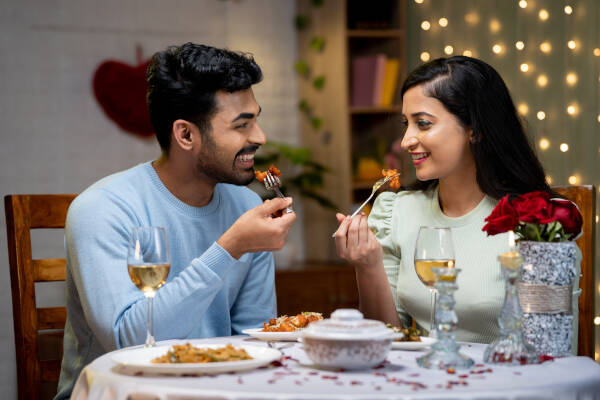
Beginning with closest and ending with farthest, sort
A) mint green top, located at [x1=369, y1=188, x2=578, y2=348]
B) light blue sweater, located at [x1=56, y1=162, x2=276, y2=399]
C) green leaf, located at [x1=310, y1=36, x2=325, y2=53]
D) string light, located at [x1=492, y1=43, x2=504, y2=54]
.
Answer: light blue sweater, located at [x1=56, y1=162, x2=276, y2=399], mint green top, located at [x1=369, y1=188, x2=578, y2=348], string light, located at [x1=492, y1=43, x2=504, y2=54], green leaf, located at [x1=310, y1=36, x2=325, y2=53]

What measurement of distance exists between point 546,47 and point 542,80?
14 centimetres

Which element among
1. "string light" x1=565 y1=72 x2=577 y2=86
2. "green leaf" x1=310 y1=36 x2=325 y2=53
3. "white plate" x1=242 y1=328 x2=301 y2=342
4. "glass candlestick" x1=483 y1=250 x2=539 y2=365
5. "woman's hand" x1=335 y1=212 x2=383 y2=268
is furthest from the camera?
"green leaf" x1=310 y1=36 x2=325 y2=53

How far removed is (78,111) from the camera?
4027 millimetres

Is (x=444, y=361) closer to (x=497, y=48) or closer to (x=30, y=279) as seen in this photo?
(x=30, y=279)

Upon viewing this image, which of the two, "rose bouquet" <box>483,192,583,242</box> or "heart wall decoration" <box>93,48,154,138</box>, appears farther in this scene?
"heart wall decoration" <box>93,48,154,138</box>

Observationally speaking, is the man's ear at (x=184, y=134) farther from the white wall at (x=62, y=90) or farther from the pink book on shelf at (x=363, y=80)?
the pink book on shelf at (x=363, y=80)

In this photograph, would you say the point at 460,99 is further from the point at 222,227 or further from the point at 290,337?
the point at 290,337

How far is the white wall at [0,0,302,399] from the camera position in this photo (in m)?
3.88

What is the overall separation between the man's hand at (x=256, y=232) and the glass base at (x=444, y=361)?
55 centimetres

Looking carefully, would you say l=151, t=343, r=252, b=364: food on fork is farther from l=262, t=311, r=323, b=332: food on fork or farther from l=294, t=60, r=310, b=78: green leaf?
l=294, t=60, r=310, b=78: green leaf

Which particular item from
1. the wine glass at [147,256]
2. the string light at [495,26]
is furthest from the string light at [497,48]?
the wine glass at [147,256]

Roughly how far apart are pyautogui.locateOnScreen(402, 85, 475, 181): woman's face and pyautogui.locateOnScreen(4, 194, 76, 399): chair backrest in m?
1.07

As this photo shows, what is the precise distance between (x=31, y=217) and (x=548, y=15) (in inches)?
90.4

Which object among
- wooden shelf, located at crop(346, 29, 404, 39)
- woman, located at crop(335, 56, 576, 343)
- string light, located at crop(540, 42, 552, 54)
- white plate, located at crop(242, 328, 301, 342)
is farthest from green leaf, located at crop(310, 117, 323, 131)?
white plate, located at crop(242, 328, 301, 342)
